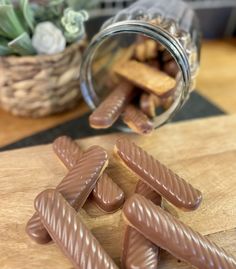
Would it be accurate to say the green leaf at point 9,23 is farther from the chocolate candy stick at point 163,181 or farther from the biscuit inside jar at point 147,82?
the chocolate candy stick at point 163,181

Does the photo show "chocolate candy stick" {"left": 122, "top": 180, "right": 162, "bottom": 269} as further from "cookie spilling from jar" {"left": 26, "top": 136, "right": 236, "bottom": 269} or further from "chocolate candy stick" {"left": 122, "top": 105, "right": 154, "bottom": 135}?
"chocolate candy stick" {"left": 122, "top": 105, "right": 154, "bottom": 135}

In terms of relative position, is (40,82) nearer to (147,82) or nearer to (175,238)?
(147,82)

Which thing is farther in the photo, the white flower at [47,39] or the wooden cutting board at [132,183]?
the white flower at [47,39]

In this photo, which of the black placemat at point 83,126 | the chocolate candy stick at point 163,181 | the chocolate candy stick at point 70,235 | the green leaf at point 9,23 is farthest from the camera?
the black placemat at point 83,126

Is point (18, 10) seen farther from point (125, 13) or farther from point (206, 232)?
point (206, 232)

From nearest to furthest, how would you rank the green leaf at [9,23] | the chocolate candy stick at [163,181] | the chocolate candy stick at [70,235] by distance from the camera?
the chocolate candy stick at [70,235], the chocolate candy stick at [163,181], the green leaf at [9,23]

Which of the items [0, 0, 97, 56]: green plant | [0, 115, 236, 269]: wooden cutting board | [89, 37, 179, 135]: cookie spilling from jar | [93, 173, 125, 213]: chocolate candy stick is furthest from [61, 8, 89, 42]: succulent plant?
[93, 173, 125, 213]: chocolate candy stick

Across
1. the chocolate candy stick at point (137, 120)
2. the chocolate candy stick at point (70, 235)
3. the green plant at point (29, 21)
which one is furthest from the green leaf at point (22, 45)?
the chocolate candy stick at point (70, 235)


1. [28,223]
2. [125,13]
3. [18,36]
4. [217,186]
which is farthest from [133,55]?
[28,223]
